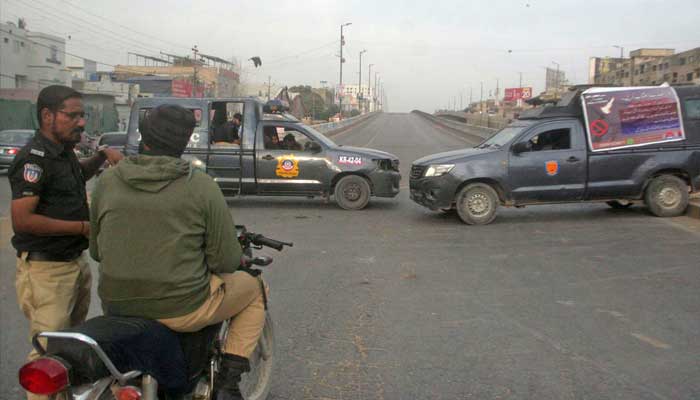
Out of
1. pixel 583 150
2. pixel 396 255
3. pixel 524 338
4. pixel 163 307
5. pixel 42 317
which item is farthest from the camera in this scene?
pixel 583 150

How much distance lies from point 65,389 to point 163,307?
0.51 m

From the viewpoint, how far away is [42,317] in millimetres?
3326

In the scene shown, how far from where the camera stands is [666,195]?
10828 mm

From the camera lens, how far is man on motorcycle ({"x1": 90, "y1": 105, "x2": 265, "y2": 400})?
8.88 feet

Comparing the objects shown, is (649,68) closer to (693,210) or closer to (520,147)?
(693,210)

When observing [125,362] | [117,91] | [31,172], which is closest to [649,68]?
[117,91]

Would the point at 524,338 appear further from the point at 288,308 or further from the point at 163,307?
the point at 163,307

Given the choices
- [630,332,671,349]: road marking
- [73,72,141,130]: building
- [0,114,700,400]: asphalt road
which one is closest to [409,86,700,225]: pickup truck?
[0,114,700,400]: asphalt road

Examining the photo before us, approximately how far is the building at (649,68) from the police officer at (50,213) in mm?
60664

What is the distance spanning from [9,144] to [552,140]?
16.4 m

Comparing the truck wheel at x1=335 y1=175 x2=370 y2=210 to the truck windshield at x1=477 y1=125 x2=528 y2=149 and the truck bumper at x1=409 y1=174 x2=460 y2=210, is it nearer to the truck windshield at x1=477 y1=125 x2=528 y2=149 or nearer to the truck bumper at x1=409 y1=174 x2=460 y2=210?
the truck bumper at x1=409 y1=174 x2=460 y2=210

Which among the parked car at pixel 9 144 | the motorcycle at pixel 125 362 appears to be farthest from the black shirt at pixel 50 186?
the parked car at pixel 9 144

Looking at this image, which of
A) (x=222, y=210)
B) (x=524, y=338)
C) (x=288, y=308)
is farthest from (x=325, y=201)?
(x=222, y=210)

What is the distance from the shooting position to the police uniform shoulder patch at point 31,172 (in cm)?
323
